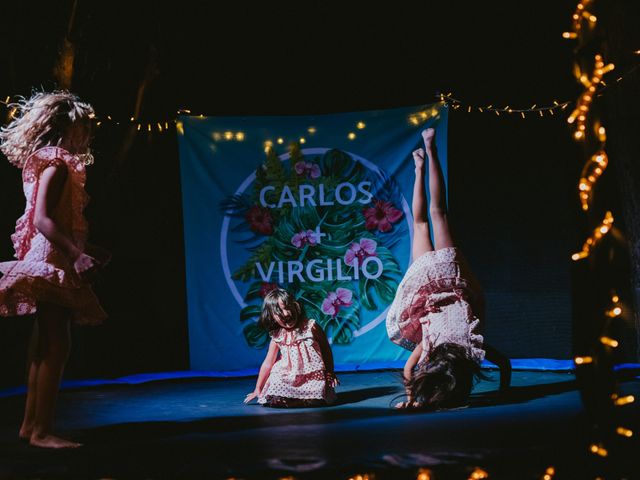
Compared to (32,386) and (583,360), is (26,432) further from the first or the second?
(583,360)

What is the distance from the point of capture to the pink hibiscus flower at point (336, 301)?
6.68 metres

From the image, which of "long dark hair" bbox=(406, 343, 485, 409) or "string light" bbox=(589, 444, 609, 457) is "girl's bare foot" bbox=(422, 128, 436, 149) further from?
"string light" bbox=(589, 444, 609, 457)

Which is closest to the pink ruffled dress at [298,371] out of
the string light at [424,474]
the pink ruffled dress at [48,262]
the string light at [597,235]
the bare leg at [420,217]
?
the bare leg at [420,217]

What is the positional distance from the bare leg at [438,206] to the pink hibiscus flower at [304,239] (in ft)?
4.48

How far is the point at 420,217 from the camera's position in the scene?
566 cm

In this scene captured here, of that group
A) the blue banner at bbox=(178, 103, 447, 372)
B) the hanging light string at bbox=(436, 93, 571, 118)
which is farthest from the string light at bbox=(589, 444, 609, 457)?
the hanging light string at bbox=(436, 93, 571, 118)

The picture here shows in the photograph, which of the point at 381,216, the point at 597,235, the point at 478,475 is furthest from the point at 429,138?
the point at 478,475

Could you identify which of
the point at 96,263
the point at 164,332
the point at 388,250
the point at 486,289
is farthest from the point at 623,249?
the point at 96,263

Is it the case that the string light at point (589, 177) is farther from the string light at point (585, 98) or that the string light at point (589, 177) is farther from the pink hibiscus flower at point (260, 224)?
the pink hibiscus flower at point (260, 224)

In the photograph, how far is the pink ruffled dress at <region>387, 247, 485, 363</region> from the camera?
482 centimetres

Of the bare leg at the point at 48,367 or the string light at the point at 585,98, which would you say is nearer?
the string light at the point at 585,98

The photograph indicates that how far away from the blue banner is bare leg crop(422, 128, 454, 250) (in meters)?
0.92

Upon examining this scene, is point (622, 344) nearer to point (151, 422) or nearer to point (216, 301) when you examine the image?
point (216, 301)

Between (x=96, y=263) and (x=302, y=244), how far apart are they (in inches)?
129
